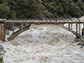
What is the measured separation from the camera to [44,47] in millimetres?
48469

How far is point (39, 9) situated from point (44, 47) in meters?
39.2

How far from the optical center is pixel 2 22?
2154 inches

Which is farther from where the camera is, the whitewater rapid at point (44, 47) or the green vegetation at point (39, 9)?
the green vegetation at point (39, 9)

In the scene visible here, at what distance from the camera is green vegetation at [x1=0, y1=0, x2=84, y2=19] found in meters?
76.1

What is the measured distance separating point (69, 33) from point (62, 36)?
11.6 ft

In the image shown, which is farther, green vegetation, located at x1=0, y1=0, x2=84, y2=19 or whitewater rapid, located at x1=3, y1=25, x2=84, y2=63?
green vegetation, located at x1=0, y1=0, x2=84, y2=19

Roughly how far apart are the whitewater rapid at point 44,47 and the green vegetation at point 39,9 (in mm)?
16043

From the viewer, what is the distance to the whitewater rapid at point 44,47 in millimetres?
39219

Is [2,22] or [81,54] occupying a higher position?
[2,22]

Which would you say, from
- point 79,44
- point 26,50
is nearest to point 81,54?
point 79,44

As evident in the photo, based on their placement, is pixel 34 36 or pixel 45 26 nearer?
pixel 34 36

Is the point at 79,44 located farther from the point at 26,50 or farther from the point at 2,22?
the point at 2,22

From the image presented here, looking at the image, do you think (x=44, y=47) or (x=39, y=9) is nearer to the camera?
(x=44, y=47)

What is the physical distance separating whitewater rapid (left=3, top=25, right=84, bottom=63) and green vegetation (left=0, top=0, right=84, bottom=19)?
16.0 metres
